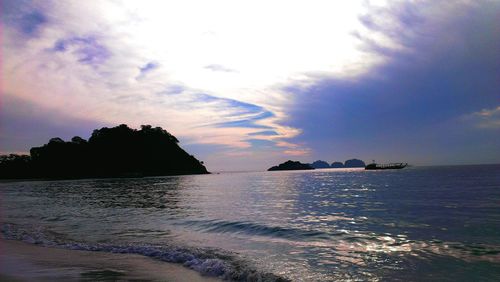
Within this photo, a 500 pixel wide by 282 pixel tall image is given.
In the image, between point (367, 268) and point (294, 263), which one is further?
point (294, 263)

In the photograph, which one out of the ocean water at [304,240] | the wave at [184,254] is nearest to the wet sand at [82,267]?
the wave at [184,254]

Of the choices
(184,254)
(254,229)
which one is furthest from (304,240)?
(184,254)

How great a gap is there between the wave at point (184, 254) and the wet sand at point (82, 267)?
49cm

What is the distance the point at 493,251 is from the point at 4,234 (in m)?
26.4

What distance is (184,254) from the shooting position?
13.8 meters

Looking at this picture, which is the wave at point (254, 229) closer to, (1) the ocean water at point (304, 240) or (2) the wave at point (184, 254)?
(1) the ocean water at point (304, 240)

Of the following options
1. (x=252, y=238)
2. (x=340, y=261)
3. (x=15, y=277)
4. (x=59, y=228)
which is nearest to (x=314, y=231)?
(x=252, y=238)

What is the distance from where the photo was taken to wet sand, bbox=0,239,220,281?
1045 centimetres

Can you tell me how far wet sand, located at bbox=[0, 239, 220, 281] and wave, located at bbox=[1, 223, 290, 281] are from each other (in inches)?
19.2

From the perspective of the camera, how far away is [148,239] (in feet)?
59.0

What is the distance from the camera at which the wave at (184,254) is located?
11094 mm

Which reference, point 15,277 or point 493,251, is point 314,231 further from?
point 15,277

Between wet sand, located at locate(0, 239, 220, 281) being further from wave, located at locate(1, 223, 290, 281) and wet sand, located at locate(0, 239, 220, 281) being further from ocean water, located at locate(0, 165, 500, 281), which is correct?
ocean water, located at locate(0, 165, 500, 281)

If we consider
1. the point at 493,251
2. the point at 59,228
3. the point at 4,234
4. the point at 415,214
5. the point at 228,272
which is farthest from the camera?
the point at 415,214
